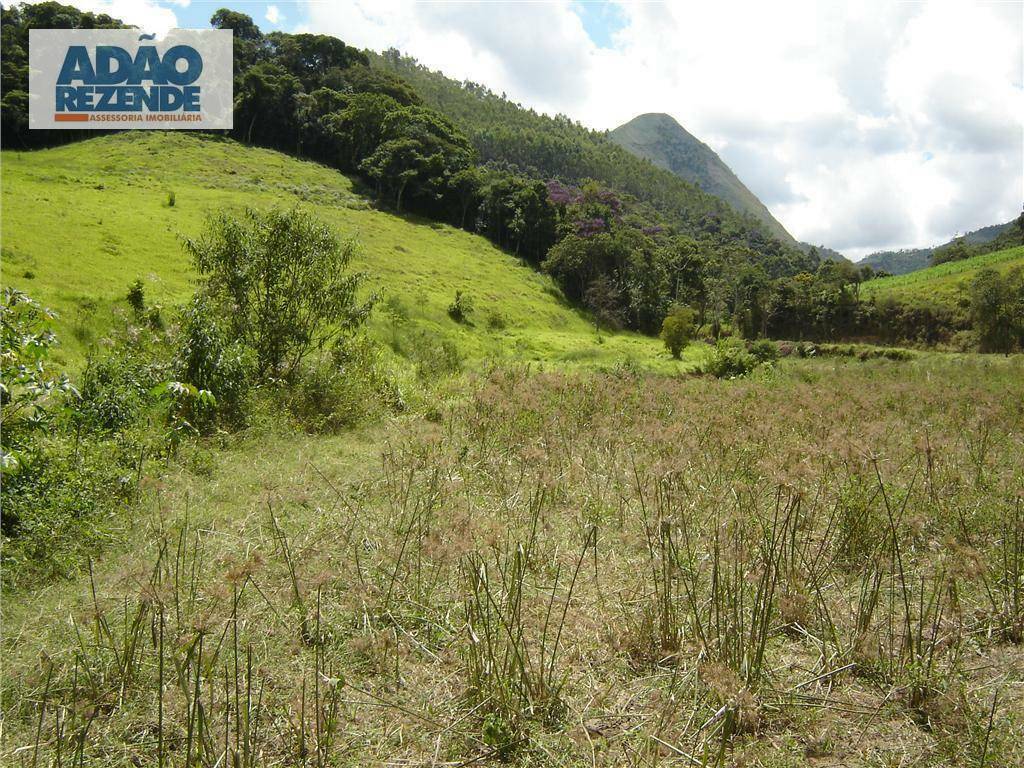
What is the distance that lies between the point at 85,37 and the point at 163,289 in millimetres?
34783

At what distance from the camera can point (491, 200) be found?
1875 inches

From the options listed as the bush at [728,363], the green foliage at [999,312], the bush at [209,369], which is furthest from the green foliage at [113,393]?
the green foliage at [999,312]

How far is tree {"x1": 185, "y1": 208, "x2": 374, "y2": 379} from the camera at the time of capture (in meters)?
10.8

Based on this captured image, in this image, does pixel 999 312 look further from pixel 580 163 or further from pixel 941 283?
pixel 580 163

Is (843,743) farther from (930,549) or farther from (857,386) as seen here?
(857,386)

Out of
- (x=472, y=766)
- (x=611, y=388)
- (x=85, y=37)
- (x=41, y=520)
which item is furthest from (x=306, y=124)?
(x=472, y=766)

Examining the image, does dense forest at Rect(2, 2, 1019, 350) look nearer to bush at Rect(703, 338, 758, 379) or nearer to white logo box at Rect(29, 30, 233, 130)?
white logo box at Rect(29, 30, 233, 130)

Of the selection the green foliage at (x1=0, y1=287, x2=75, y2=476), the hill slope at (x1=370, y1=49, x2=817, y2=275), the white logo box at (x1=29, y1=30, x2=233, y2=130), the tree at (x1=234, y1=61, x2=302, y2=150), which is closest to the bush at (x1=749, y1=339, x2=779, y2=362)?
the green foliage at (x1=0, y1=287, x2=75, y2=476)

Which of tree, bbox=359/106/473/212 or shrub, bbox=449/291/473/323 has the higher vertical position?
tree, bbox=359/106/473/212

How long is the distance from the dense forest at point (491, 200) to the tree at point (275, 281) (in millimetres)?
30455

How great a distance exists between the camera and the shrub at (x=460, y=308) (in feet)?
89.2

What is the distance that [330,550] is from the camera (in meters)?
4.67

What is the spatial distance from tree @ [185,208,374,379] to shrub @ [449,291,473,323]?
1529cm

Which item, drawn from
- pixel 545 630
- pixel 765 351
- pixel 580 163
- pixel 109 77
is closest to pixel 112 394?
pixel 545 630
